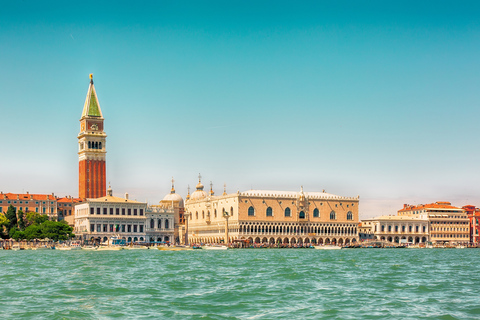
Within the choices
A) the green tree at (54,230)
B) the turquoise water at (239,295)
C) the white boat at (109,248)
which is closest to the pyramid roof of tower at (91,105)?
the green tree at (54,230)

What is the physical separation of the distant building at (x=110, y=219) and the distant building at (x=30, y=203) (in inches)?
325

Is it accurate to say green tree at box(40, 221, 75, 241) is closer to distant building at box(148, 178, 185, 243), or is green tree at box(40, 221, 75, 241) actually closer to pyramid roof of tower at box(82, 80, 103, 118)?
pyramid roof of tower at box(82, 80, 103, 118)

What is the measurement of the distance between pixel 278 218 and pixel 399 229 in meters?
29.5

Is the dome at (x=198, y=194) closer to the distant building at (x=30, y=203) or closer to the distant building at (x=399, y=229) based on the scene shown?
the distant building at (x=30, y=203)

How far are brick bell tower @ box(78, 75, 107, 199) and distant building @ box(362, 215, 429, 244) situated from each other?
53912mm

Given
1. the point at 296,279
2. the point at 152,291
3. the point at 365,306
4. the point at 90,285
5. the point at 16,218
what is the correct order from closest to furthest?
the point at 365,306
the point at 152,291
the point at 90,285
the point at 296,279
the point at 16,218

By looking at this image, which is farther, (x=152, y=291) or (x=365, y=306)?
(x=152, y=291)

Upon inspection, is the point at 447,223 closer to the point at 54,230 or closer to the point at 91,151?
the point at 91,151

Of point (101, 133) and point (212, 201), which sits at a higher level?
point (101, 133)

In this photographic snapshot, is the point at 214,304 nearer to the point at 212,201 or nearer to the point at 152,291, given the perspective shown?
the point at 152,291

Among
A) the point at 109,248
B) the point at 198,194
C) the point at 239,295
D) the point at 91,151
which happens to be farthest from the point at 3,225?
the point at 239,295

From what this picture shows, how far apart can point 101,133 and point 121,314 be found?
384 feet

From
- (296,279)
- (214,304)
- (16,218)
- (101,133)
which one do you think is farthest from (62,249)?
(214,304)

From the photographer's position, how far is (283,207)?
137 metres
